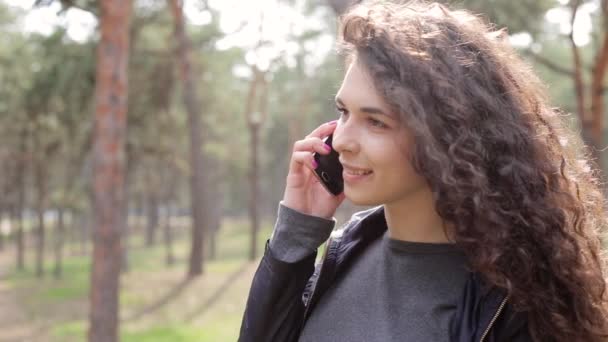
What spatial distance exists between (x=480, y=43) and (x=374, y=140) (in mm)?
356

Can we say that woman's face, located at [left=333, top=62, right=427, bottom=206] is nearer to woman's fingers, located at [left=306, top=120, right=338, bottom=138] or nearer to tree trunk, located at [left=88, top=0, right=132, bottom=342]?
woman's fingers, located at [left=306, top=120, right=338, bottom=138]

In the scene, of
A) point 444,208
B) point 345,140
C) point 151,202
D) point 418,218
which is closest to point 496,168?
point 444,208

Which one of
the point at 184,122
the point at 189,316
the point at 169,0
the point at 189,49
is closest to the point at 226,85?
the point at 184,122

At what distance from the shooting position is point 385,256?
1924mm

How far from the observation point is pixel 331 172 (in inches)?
77.1

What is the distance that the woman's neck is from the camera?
6.02 ft

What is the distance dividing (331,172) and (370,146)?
24 cm

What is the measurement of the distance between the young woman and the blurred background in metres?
4.76

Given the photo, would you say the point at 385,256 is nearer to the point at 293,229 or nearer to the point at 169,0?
the point at 293,229

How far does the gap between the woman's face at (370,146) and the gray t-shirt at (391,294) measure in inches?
6.8

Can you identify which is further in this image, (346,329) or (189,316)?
(189,316)

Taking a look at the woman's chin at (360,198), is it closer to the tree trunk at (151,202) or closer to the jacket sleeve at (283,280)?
the jacket sleeve at (283,280)

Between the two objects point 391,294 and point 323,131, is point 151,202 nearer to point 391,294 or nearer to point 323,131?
point 323,131

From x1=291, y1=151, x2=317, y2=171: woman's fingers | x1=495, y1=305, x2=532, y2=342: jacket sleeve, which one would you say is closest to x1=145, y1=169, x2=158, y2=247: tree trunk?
x1=291, y1=151, x2=317, y2=171: woman's fingers
